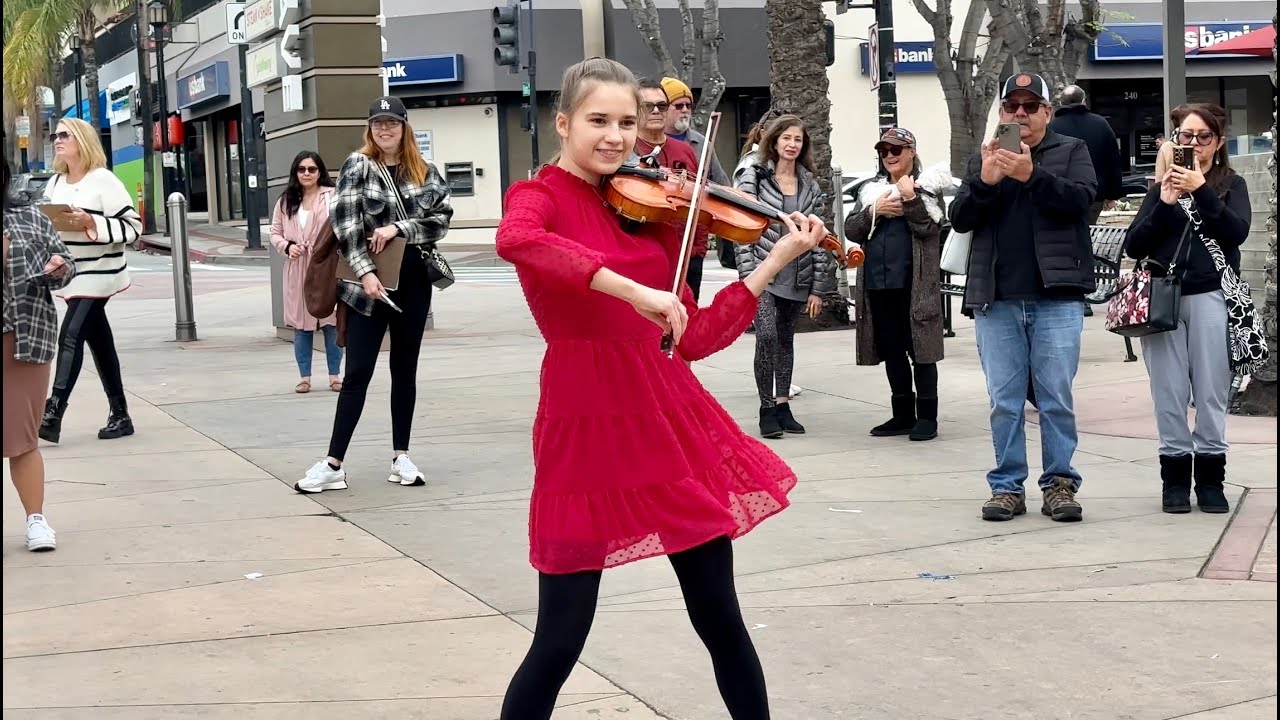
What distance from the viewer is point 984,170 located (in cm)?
649

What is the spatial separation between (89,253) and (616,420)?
6.75m

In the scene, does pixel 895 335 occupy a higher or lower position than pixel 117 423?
higher

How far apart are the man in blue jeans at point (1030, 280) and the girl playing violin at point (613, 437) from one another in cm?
341

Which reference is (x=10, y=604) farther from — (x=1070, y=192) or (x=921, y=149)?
(x=921, y=149)

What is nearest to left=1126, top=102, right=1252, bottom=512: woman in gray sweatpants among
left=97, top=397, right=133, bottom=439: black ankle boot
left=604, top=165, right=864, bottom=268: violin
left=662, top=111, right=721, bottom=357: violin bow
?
left=604, top=165, right=864, bottom=268: violin

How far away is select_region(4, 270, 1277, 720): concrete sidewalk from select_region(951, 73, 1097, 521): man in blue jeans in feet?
1.05

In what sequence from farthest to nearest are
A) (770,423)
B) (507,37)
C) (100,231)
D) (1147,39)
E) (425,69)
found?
(1147,39)
(425,69)
(507,37)
(770,423)
(100,231)

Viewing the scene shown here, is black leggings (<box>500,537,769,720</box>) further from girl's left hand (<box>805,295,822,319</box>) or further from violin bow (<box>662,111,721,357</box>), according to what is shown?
girl's left hand (<box>805,295,822,319</box>)

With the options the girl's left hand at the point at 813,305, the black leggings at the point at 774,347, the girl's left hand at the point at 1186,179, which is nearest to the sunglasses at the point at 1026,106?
the girl's left hand at the point at 1186,179

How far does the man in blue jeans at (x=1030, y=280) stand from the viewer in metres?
6.52

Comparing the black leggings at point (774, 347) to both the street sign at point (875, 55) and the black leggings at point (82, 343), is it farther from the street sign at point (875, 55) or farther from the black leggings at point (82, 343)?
the street sign at point (875, 55)

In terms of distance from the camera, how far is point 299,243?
1144cm

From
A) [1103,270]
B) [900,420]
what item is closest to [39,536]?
[900,420]

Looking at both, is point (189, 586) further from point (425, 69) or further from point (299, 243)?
point (425, 69)
